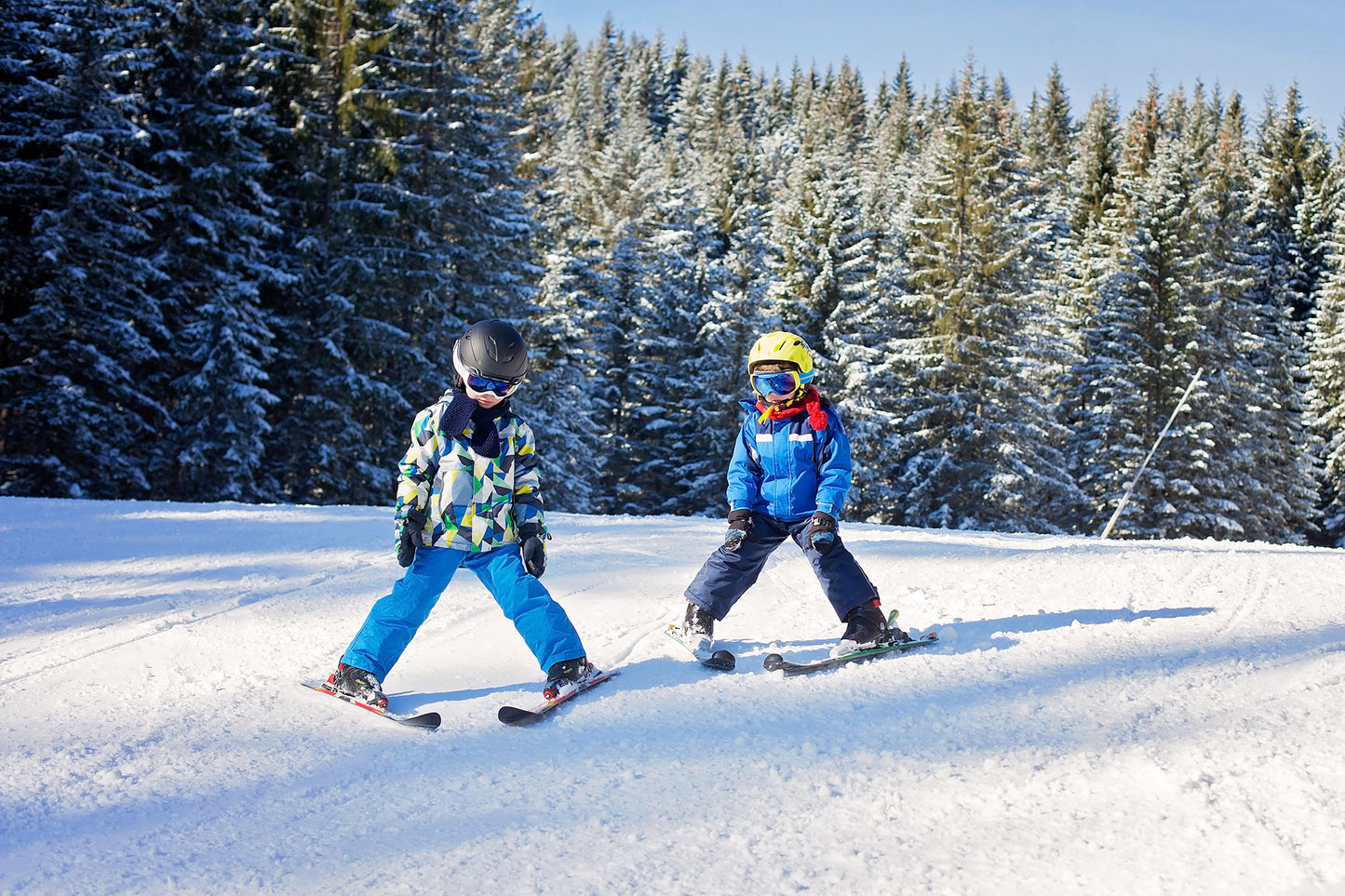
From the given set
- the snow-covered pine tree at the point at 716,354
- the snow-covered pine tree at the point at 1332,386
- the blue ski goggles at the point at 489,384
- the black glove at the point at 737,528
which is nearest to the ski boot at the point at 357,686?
the blue ski goggles at the point at 489,384

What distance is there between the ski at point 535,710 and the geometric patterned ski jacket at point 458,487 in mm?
656

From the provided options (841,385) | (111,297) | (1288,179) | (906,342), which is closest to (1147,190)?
(906,342)

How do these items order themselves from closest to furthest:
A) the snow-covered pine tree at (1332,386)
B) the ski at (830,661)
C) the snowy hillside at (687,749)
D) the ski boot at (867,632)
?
the snowy hillside at (687,749) → the ski at (830,661) → the ski boot at (867,632) → the snow-covered pine tree at (1332,386)

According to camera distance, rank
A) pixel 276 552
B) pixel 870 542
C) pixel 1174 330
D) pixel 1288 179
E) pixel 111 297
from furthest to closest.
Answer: pixel 1288 179, pixel 1174 330, pixel 111 297, pixel 870 542, pixel 276 552

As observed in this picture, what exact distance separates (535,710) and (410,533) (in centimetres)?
84

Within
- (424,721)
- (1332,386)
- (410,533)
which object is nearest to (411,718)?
(424,721)

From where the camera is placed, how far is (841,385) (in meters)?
26.3

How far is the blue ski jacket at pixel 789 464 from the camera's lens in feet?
13.5

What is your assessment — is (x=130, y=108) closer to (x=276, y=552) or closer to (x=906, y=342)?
(x=276, y=552)

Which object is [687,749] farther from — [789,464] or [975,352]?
[975,352]

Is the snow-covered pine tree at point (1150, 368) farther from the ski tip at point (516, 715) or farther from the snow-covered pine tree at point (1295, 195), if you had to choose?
the ski tip at point (516, 715)

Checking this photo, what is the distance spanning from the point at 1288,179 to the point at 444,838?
181 feet

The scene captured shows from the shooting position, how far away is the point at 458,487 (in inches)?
142

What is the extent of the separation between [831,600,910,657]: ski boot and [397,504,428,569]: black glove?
186 centimetres
